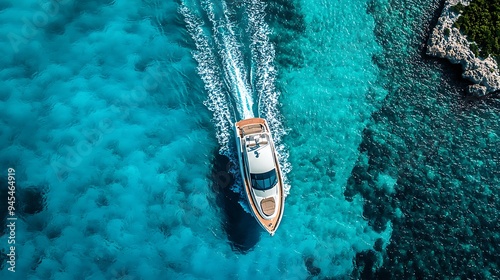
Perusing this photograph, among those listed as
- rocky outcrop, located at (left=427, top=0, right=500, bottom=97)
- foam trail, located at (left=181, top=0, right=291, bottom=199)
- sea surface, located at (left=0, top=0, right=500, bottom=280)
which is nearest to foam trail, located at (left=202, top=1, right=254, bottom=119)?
foam trail, located at (left=181, top=0, right=291, bottom=199)

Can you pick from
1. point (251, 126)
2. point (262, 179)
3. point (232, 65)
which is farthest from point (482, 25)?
point (262, 179)

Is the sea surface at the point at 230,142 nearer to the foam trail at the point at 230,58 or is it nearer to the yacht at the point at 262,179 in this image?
the foam trail at the point at 230,58

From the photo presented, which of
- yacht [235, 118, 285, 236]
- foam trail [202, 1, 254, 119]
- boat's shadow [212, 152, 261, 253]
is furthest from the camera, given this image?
foam trail [202, 1, 254, 119]

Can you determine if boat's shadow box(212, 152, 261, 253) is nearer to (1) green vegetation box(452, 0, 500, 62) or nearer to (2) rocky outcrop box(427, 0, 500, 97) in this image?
(2) rocky outcrop box(427, 0, 500, 97)

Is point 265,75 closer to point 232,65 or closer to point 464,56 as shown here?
point 232,65

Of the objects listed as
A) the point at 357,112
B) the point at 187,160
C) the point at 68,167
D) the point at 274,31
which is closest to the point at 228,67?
the point at 274,31

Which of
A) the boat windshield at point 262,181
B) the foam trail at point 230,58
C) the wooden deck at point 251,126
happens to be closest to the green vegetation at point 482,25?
the foam trail at point 230,58

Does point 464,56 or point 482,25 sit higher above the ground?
point 482,25

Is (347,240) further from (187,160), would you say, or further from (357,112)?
(187,160)
